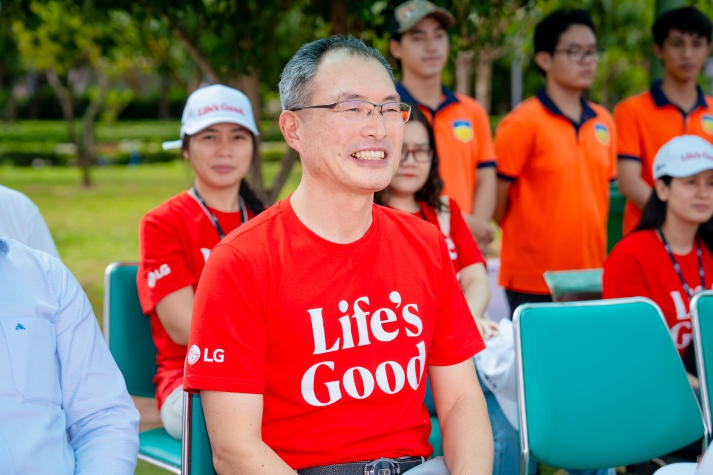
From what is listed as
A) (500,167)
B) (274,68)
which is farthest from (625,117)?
(274,68)

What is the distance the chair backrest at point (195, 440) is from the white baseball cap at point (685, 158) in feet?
7.91

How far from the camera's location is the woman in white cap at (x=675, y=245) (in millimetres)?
3693

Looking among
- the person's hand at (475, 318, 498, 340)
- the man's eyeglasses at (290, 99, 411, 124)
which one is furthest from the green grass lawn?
the man's eyeglasses at (290, 99, 411, 124)

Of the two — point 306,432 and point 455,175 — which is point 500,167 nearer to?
point 455,175

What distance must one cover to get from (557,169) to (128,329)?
231cm

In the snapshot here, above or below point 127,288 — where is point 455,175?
above

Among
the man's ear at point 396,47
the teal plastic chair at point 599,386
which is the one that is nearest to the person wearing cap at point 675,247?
the teal plastic chair at point 599,386

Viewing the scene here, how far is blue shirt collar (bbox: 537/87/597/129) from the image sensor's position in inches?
180

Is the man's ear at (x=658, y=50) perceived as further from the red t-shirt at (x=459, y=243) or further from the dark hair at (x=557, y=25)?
the red t-shirt at (x=459, y=243)

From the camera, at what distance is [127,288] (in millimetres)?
3529

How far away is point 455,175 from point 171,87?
1749 inches

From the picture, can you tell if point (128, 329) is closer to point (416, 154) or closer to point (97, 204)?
point (416, 154)

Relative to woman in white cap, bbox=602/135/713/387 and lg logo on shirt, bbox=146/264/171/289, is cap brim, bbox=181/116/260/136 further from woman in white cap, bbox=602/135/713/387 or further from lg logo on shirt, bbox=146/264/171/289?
woman in white cap, bbox=602/135/713/387

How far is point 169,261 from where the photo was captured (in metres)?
3.32
